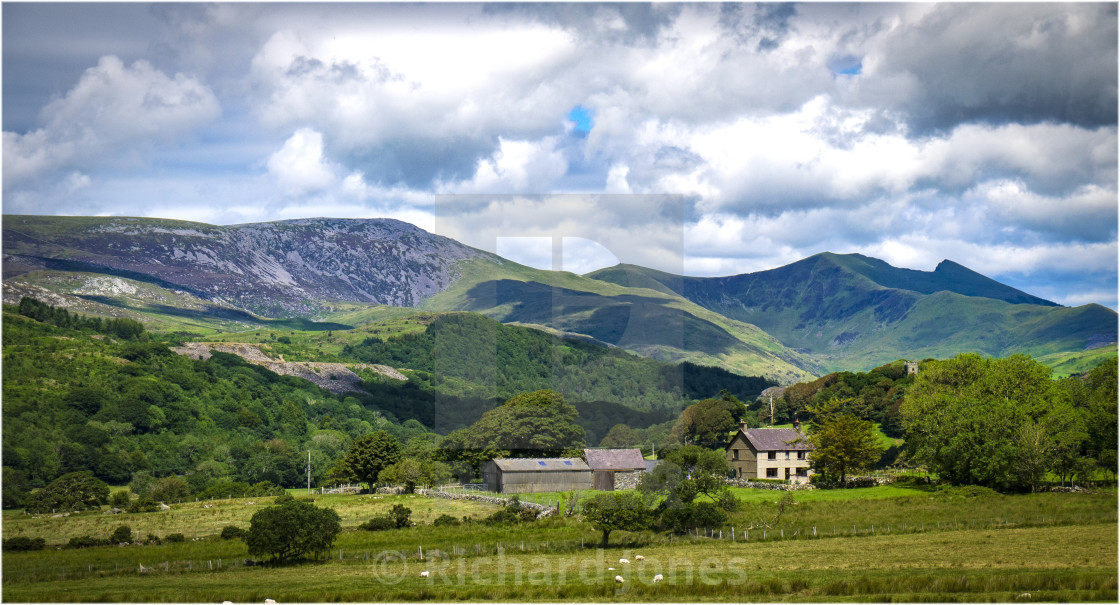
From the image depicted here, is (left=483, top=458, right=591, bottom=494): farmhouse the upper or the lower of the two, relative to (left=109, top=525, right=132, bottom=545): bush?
upper

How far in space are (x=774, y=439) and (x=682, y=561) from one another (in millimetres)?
31131

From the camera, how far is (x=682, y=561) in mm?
24766

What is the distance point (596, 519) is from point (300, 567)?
10586 mm

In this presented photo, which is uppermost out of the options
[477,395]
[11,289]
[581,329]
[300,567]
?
[11,289]

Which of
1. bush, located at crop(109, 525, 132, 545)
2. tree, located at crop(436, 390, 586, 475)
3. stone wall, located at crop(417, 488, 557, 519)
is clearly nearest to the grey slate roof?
stone wall, located at crop(417, 488, 557, 519)

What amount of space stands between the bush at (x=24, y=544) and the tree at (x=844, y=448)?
39.8m

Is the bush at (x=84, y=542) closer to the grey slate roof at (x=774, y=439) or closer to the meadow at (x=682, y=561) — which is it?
the meadow at (x=682, y=561)

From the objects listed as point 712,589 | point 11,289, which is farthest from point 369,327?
point 712,589

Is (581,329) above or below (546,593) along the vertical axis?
above

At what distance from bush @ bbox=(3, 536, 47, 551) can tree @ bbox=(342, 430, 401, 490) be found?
23837 mm

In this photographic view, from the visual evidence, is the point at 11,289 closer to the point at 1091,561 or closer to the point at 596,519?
the point at 596,519

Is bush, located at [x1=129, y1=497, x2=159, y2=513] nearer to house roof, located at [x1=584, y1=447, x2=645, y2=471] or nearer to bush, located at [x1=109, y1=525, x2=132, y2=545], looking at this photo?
bush, located at [x1=109, y1=525, x2=132, y2=545]

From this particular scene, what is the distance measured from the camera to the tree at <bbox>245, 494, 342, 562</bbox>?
2764 cm

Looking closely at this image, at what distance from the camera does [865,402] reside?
71250 millimetres
